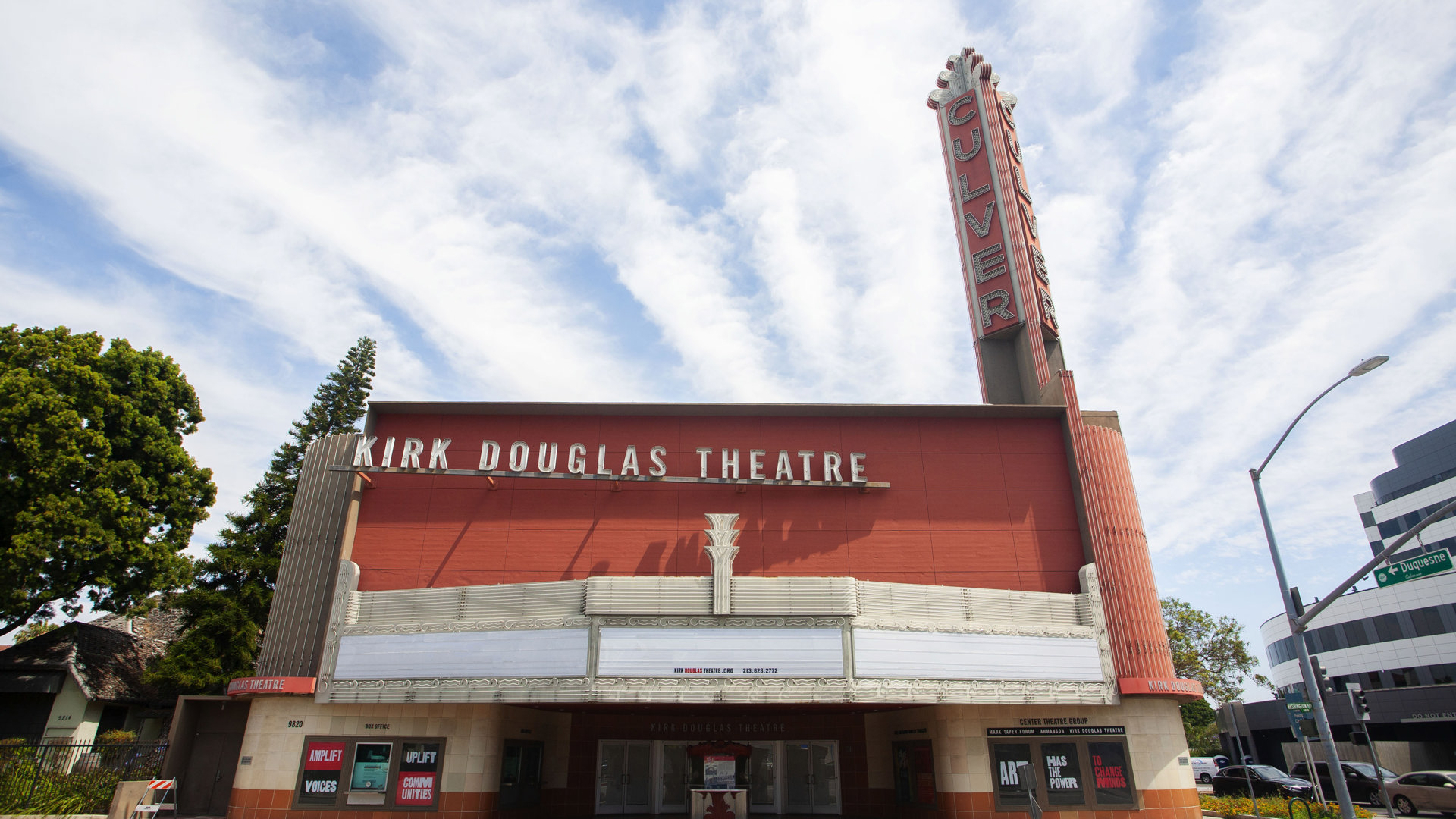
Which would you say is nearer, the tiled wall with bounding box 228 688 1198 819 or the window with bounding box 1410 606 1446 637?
the tiled wall with bounding box 228 688 1198 819

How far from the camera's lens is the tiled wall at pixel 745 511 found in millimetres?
23312

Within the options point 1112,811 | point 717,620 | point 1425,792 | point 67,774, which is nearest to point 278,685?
point 67,774

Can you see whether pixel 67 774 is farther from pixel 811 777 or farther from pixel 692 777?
pixel 811 777

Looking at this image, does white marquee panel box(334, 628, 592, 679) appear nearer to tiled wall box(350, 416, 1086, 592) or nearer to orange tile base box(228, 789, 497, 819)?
tiled wall box(350, 416, 1086, 592)

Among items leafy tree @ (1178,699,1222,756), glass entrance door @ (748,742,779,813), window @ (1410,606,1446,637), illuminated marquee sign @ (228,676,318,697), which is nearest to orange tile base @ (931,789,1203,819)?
glass entrance door @ (748,742,779,813)

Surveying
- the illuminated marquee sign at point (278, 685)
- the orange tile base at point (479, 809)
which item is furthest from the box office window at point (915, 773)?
the illuminated marquee sign at point (278, 685)

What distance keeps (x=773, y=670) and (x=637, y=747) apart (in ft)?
29.6

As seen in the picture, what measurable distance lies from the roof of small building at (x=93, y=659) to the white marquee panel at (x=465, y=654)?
65.4 ft

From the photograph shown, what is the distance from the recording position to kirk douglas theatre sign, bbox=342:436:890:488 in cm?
2344

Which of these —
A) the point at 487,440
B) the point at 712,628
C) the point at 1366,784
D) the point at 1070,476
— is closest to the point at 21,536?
the point at 487,440

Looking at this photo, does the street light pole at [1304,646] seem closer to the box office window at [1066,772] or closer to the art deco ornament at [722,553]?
the box office window at [1066,772]

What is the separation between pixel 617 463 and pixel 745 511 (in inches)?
175

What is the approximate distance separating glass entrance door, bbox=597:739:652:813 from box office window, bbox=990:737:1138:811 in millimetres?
11561

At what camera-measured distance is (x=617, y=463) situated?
81.0ft
